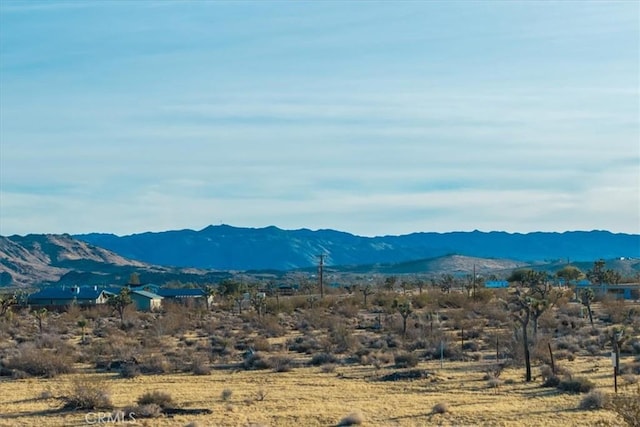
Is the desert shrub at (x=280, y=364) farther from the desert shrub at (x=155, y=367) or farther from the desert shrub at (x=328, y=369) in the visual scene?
the desert shrub at (x=155, y=367)

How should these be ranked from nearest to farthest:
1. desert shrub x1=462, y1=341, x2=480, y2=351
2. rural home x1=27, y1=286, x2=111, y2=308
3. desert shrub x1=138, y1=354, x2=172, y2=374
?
desert shrub x1=138, y1=354, x2=172, y2=374, desert shrub x1=462, y1=341, x2=480, y2=351, rural home x1=27, y1=286, x2=111, y2=308

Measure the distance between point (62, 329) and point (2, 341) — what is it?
9219 mm

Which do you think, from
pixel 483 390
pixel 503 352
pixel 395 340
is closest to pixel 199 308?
pixel 395 340

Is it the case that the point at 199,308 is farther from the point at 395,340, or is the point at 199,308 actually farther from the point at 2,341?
the point at 395,340

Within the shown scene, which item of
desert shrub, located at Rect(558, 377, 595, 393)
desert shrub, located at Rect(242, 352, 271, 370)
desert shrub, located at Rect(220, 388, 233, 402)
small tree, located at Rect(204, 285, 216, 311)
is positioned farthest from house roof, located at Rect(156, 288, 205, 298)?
desert shrub, located at Rect(558, 377, 595, 393)

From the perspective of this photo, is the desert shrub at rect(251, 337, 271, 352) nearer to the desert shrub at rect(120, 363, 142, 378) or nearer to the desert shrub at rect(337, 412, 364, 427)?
the desert shrub at rect(120, 363, 142, 378)

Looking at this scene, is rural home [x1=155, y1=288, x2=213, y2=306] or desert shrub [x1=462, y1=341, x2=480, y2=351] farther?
rural home [x1=155, y1=288, x2=213, y2=306]

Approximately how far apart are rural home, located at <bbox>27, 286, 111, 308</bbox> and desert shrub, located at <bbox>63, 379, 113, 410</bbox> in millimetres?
59286

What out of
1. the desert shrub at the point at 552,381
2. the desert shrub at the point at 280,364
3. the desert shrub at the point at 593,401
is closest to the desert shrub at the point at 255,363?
the desert shrub at the point at 280,364

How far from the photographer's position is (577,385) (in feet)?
89.0

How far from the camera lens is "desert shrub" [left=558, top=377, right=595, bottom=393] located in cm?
2704

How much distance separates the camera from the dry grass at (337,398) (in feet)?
76.2

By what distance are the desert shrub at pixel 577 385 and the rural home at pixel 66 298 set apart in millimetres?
62852

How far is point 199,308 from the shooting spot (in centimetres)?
7794
